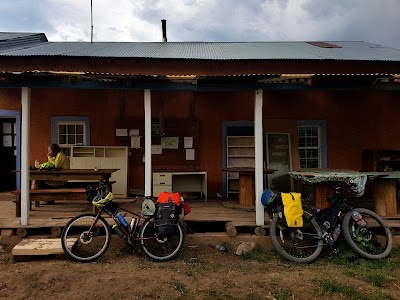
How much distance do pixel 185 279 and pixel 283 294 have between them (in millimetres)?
1347

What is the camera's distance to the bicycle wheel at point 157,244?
5500 mm

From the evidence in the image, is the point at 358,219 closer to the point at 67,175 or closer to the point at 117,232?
the point at 117,232

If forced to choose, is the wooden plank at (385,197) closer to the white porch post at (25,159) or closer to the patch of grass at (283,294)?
the patch of grass at (283,294)

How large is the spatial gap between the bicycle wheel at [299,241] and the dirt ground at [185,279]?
0.16m

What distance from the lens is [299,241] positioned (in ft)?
19.6

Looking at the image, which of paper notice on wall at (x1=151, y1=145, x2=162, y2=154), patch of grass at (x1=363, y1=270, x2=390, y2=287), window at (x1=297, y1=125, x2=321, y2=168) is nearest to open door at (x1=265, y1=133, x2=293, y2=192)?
window at (x1=297, y1=125, x2=321, y2=168)

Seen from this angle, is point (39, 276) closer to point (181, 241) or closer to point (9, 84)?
point (181, 241)

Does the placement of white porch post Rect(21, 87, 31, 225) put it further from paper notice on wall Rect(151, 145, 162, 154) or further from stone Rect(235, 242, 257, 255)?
stone Rect(235, 242, 257, 255)

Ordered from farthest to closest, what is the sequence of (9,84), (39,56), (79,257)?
(39,56)
(9,84)
(79,257)

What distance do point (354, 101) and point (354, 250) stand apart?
5.06 meters

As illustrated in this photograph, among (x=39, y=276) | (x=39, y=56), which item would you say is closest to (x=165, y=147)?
(x=39, y=56)

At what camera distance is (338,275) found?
4910 millimetres

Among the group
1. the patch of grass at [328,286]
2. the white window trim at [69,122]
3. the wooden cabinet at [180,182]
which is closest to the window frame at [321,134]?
the wooden cabinet at [180,182]

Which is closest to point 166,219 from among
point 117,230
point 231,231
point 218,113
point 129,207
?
point 117,230
